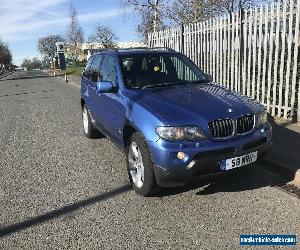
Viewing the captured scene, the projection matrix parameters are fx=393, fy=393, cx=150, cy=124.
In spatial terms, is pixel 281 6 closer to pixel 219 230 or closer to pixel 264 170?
pixel 264 170

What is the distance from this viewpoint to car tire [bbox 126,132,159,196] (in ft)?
14.8

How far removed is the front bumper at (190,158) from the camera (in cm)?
421

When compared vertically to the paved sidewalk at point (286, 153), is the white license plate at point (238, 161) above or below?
above

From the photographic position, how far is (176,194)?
4.82 meters

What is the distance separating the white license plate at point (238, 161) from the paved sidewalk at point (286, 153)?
0.50 metres

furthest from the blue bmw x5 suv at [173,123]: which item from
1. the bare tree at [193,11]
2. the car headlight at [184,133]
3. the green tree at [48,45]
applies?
the green tree at [48,45]

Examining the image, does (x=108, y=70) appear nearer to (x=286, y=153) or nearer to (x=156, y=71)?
(x=156, y=71)

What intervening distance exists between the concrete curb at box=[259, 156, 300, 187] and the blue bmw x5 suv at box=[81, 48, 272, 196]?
1.85 feet

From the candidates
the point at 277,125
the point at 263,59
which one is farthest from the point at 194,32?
the point at 277,125

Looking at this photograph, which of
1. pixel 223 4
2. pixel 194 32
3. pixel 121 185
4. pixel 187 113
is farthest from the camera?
pixel 223 4

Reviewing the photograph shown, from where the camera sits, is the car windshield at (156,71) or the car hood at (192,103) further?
the car windshield at (156,71)

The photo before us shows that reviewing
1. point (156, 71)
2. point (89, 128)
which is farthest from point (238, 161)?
point (89, 128)

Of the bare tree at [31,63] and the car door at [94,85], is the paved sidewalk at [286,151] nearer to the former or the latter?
the car door at [94,85]

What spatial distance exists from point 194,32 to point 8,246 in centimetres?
958
